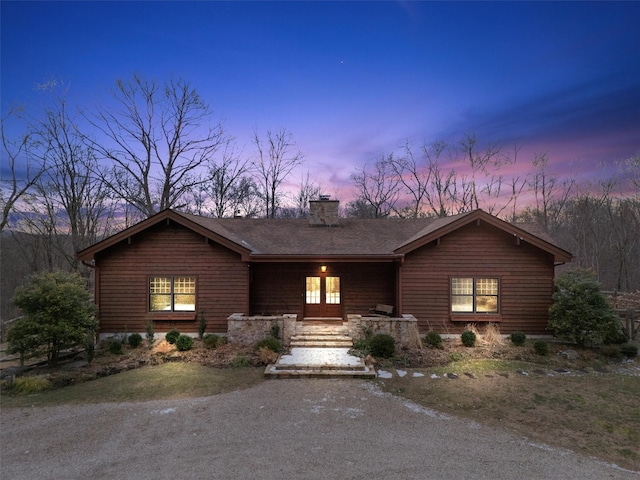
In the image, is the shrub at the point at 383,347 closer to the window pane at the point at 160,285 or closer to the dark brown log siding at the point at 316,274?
the dark brown log siding at the point at 316,274

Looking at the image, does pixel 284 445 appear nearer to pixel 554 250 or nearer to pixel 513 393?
pixel 513 393

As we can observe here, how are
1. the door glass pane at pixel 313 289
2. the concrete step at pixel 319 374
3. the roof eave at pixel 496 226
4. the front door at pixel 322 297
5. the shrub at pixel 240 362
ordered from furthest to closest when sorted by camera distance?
the door glass pane at pixel 313 289
the front door at pixel 322 297
the roof eave at pixel 496 226
the shrub at pixel 240 362
the concrete step at pixel 319 374

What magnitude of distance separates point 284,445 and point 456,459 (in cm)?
278

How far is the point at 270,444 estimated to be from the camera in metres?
5.67

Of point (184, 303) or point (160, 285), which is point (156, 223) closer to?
point (160, 285)

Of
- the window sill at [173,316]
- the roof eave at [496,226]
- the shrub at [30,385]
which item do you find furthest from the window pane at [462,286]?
the shrub at [30,385]

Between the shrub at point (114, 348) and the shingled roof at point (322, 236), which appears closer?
the shrub at point (114, 348)

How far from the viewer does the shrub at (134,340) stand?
39.7 ft

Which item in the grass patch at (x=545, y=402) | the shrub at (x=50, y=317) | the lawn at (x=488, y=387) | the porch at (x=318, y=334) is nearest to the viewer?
the grass patch at (x=545, y=402)

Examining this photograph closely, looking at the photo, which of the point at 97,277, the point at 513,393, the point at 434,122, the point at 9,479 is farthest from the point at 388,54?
the point at 9,479

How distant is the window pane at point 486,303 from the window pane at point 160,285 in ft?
40.5

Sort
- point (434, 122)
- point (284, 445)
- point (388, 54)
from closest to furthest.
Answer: point (284, 445) < point (388, 54) < point (434, 122)

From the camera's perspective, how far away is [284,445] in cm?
562

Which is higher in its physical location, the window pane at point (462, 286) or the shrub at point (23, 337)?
the window pane at point (462, 286)
